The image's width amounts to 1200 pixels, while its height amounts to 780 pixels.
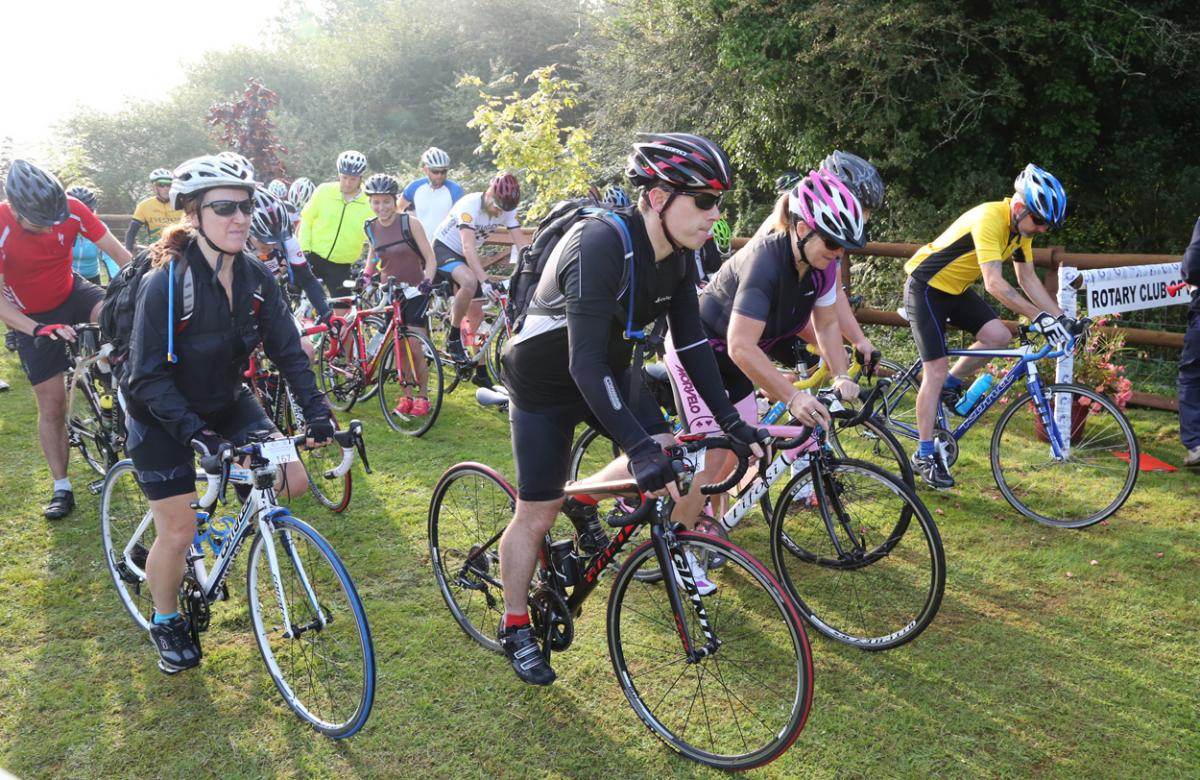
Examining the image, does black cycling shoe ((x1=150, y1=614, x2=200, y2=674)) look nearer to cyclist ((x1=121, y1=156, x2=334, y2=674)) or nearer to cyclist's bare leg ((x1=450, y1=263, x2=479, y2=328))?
cyclist ((x1=121, y1=156, x2=334, y2=674))

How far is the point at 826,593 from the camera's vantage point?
4.86 metres

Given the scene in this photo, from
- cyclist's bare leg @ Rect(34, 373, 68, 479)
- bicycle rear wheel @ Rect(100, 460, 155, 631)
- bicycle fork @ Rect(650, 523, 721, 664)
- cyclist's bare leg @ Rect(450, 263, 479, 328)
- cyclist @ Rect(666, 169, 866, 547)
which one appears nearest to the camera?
bicycle fork @ Rect(650, 523, 721, 664)

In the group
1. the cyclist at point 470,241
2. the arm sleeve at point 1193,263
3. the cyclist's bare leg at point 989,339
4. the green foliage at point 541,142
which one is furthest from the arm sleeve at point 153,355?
the green foliage at point 541,142

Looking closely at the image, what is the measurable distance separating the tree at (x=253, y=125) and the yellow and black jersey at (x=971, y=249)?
16.1 meters

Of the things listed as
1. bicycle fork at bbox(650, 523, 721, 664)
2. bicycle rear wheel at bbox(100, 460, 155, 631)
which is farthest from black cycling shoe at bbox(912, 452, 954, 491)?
bicycle rear wheel at bbox(100, 460, 155, 631)

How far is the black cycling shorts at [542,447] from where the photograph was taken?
357cm

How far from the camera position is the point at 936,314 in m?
6.33

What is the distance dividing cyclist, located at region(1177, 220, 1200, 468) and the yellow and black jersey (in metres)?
1.42

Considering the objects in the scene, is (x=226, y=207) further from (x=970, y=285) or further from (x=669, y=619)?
(x=970, y=285)

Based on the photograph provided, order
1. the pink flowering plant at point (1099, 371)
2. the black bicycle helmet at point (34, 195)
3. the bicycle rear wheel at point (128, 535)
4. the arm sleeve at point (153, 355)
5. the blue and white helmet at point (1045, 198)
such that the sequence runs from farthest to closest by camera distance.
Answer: the pink flowering plant at point (1099, 371) → the blue and white helmet at point (1045, 198) → the black bicycle helmet at point (34, 195) → the bicycle rear wheel at point (128, 535) → the arm sleeve at point (153, 355)

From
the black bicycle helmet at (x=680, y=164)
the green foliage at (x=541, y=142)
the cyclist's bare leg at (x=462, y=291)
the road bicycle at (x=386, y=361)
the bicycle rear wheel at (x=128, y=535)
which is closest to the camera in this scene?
the black bicycle helmet at (x=680, y=164)

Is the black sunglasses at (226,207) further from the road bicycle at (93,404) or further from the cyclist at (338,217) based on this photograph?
the cyclist at (338,217)

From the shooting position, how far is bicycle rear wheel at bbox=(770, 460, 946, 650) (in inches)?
164

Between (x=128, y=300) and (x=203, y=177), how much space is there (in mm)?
611
